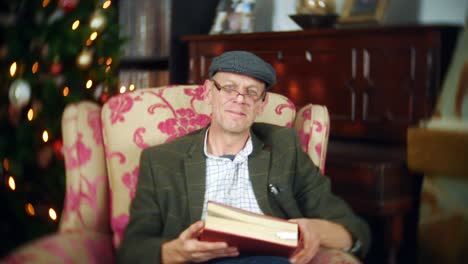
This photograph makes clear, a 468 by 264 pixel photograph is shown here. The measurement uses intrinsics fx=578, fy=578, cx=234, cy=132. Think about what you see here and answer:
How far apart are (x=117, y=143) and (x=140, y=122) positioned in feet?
0.30

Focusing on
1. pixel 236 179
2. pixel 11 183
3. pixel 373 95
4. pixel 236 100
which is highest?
pixel 236 100

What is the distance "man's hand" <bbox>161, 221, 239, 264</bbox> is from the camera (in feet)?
3.94

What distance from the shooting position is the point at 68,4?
2.11m

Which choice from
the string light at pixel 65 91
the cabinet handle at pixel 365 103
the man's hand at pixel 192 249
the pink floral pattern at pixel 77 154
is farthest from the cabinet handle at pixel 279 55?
the man's hand at pixel 192 249

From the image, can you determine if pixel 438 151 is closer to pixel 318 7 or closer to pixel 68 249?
pixel 318 7

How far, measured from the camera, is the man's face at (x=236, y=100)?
1.43 metres

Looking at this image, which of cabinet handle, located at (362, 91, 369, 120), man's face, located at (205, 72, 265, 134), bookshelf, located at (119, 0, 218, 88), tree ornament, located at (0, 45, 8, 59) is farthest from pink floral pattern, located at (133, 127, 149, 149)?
bookshelf, located at (119, 0, 218, 88)

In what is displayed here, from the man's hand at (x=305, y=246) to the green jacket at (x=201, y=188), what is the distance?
0.36 feet

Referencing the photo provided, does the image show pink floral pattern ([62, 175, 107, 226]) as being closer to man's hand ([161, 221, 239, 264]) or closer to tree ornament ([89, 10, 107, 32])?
man's hand ([161, 221, 239, 264])

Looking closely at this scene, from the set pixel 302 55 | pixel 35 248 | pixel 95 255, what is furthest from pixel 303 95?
pixel 35 248

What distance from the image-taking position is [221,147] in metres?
1.51

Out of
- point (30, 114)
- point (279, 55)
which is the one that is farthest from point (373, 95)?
point (30, 114)

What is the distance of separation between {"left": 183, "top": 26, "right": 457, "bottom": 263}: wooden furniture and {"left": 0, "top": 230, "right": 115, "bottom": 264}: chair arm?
3.40ft

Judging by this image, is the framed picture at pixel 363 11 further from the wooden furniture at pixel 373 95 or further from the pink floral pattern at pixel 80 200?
the pink floral pattern at pixel 80 200
